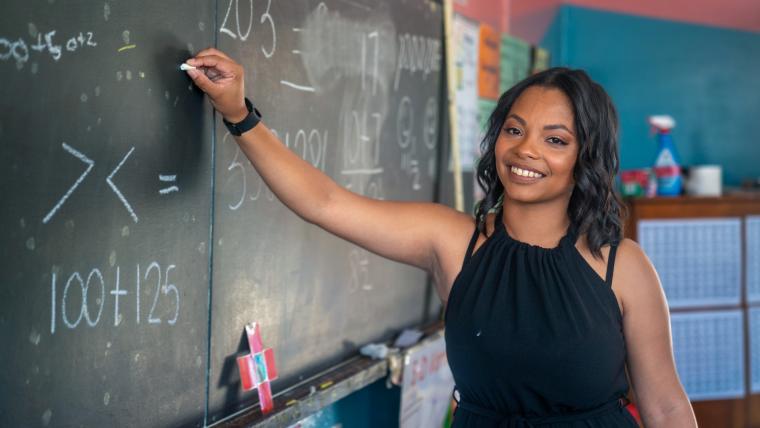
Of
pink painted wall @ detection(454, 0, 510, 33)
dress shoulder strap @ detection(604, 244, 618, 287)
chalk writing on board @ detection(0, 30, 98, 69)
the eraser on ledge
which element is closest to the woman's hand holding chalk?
chalk writing on board @ detection(0, 30, 98, 69)

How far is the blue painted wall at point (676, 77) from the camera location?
4777mm

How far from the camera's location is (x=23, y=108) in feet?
3.91

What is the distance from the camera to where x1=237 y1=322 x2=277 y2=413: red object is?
5.71 ft

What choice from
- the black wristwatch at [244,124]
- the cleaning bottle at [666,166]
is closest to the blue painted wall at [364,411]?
the black wristwatch at [244,124]

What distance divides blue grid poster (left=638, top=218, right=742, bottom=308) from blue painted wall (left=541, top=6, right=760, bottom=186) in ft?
2.46

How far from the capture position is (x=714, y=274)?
4.20m

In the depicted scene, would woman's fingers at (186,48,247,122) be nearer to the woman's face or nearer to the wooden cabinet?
the woman's face

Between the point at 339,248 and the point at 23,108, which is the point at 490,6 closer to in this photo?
the point at 339,248

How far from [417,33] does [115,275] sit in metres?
1.59

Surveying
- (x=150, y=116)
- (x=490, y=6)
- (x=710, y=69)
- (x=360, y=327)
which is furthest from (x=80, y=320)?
(x=710, y=69)

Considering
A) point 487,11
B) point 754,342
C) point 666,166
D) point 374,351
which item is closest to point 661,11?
point 666,166

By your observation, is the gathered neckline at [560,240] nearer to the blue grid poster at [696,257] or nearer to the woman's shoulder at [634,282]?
the woman's shoulder at [634,282]

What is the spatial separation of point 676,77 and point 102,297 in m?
4.22

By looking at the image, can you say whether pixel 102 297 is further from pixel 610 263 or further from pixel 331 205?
pixel 610 263
